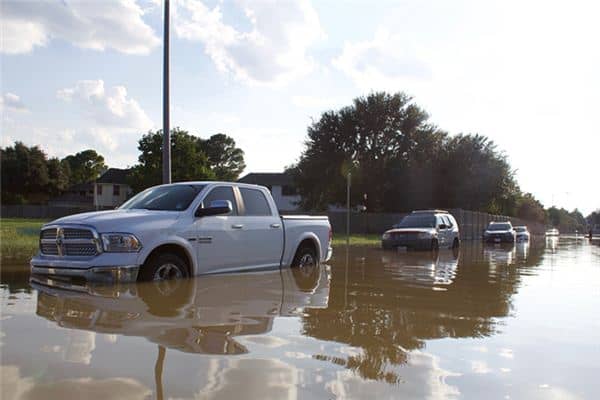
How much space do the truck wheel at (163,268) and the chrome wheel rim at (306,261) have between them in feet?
10.4

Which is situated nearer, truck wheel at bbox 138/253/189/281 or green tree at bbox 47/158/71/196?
truck wheel at bbox 138/253/189/281

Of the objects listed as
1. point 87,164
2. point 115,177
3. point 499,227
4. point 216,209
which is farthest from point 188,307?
point 87,164

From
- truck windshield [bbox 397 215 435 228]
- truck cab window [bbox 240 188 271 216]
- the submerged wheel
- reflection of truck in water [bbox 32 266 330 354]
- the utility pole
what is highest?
the utility pole

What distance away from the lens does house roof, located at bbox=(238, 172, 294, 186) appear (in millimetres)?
71875

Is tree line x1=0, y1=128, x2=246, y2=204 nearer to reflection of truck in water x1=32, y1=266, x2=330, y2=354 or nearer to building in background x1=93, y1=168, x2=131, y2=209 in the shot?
building in background x1=93, y1=168, x2=131, y2=209

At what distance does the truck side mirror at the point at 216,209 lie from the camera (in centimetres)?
874

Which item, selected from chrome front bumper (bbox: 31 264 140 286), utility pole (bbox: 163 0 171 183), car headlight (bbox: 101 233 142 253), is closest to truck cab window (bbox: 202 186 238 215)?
car headlight (bbox: 101 233 142 253)

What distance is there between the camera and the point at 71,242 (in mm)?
7797

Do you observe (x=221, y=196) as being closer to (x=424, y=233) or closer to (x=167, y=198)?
(x=167, y=198)

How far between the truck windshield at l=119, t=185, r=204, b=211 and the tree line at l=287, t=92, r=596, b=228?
3571 centimetres

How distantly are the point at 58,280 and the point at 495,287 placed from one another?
23.5ft

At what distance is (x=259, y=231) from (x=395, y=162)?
121 ft

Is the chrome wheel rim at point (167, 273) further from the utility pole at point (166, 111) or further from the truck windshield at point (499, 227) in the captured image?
the truck windshield at point (499, 227)

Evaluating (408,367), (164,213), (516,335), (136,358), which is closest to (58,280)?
(164,213)
